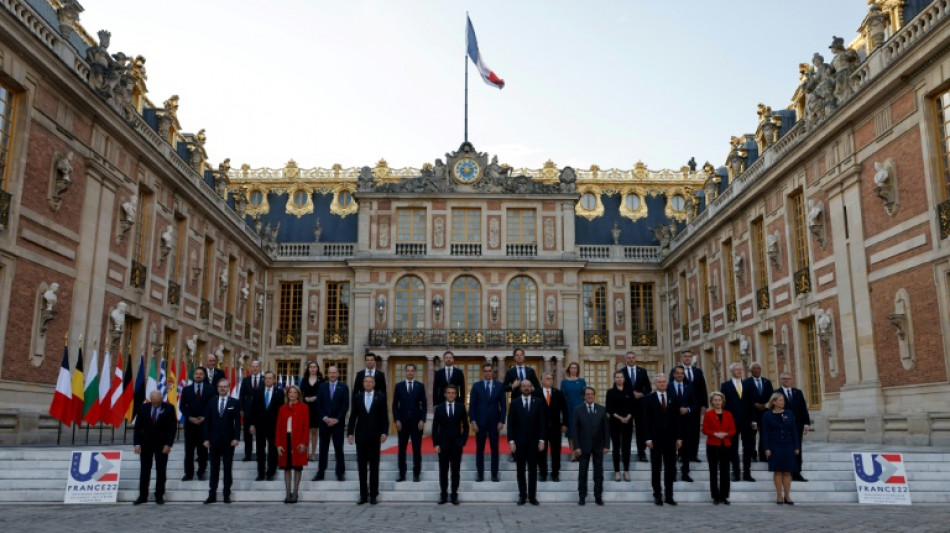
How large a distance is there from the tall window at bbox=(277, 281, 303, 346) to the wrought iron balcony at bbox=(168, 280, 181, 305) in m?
8.91

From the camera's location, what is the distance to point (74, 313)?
1531cm

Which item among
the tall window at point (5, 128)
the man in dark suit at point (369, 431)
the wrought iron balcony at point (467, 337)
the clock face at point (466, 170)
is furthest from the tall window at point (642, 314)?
the tall window at point (5, 128)

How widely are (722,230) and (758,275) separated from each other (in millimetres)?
2905

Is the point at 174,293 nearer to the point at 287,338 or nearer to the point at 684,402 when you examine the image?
the point at 287,338

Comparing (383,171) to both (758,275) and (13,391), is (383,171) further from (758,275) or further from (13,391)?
(13,391)

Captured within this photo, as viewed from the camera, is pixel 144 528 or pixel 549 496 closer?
pixel 144 528

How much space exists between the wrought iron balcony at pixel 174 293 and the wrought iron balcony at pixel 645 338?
1668 centimetres

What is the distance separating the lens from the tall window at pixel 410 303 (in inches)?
1156

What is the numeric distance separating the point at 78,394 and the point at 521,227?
→ 1889cm

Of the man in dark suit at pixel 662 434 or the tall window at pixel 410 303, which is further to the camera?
the tall window at pixel 410 303

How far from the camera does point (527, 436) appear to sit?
9.74 m

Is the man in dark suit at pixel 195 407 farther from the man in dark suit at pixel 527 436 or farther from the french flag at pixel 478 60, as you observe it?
the french flag at pixel 478 60

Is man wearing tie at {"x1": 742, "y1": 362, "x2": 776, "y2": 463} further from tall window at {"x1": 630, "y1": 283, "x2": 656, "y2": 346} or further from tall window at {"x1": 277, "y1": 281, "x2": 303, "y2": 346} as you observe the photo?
tall window at {"x1": 277, "y1": 281, "x2": 303, "y2": 346}

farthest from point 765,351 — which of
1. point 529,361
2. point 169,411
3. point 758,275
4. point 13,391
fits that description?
point 13,391
